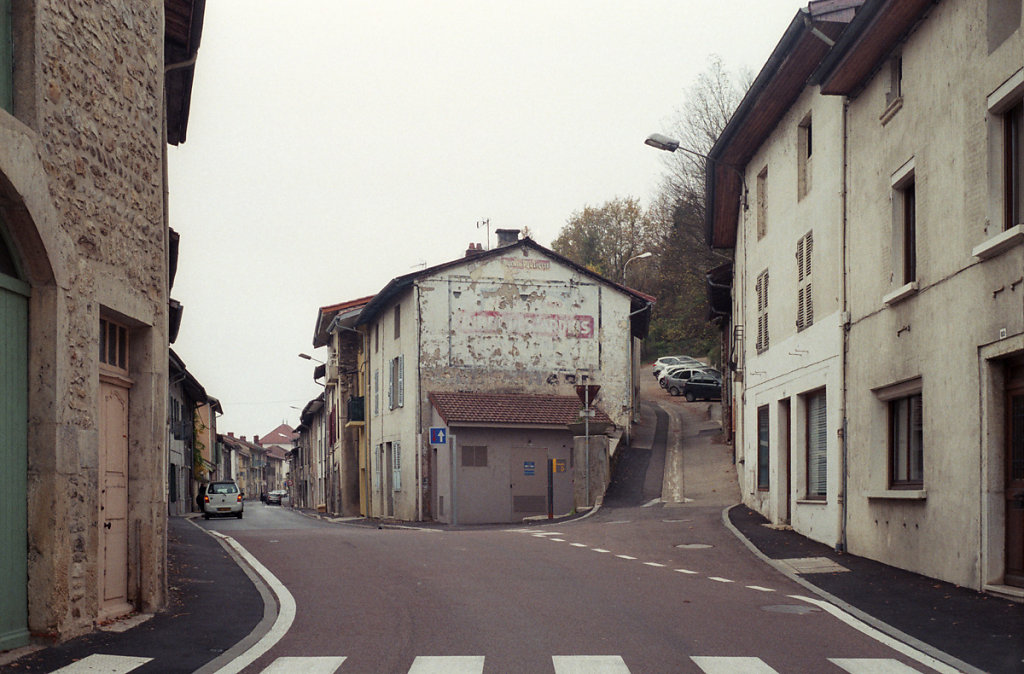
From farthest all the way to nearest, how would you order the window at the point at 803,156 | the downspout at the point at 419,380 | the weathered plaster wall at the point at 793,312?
the downspout at the point at 419,380
the window at the point at 803,156
the weathered plaster wall at the point at 793,312

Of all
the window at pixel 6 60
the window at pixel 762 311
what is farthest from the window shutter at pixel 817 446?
the window at pixel 6 60

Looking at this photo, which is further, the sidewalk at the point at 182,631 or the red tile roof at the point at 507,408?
the red tile roof at the point at 507,408

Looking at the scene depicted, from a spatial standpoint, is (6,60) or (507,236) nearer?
(6,60)

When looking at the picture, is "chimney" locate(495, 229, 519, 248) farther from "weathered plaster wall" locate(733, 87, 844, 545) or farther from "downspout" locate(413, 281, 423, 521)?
"weathered plaster wall" locate(733, 87, 844, 545)

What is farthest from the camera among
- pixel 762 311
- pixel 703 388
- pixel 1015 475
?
pixel 703 388

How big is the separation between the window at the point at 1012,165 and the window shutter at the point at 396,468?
90.0 feet

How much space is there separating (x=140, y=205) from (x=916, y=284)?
8.86 m

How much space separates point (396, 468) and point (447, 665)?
30.0 meters

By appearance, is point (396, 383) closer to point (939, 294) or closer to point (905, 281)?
point (905, 281)

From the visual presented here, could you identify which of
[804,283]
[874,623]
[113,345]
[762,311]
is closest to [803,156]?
[804,283]

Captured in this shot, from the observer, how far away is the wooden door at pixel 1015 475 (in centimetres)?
1104

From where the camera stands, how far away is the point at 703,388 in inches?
1965

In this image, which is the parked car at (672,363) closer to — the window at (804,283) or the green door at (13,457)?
the window at (804,283)

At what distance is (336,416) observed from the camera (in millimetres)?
52969
